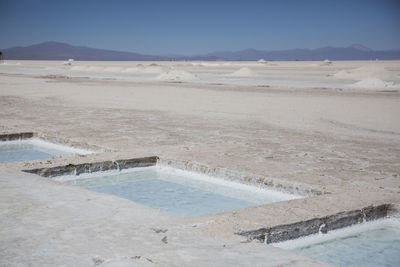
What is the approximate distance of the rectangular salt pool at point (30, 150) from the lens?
6.37 meters

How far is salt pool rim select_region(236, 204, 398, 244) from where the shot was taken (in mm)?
3088

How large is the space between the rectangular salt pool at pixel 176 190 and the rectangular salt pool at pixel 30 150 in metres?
1.12

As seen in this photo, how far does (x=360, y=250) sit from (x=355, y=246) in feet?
0.20

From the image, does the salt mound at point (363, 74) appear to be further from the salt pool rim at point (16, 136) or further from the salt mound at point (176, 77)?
the salt pool rim at point (16, 136)

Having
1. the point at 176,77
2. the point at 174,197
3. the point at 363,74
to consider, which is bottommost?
the point at 174,197

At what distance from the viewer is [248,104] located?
1303cm

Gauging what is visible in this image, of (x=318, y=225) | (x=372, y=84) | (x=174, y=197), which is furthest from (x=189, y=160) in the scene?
(x=372, y=84)

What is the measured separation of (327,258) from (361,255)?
253 mm

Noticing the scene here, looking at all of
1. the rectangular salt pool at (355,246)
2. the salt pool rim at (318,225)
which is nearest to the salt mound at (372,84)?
the salt pool rim at (318,225)

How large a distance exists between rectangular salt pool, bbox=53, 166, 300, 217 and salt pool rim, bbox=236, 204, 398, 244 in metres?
0.76

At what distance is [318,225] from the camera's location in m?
3.38

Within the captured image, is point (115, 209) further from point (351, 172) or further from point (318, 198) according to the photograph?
point (351, 172)

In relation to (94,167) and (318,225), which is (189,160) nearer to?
(94,167)

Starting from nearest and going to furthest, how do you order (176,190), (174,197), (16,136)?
(174,197) → (176,190) → (16,136)
